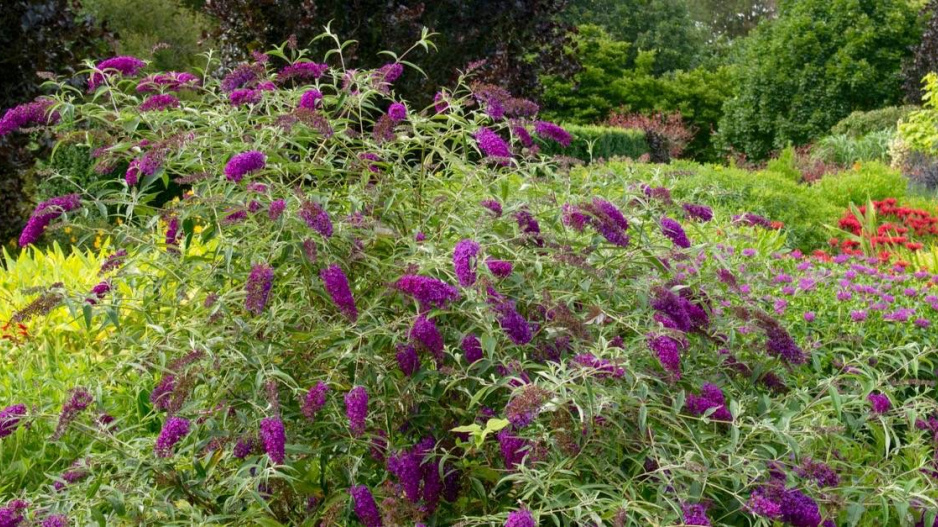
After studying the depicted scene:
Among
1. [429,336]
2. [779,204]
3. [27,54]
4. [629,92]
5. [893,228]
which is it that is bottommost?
[629,92]

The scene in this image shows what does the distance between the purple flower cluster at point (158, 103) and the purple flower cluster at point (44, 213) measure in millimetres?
376

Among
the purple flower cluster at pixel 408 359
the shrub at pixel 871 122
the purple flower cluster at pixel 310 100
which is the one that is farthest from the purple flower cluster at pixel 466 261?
the shrub at pixel 871 122

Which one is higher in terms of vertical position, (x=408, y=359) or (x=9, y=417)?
(x=408, y=359)

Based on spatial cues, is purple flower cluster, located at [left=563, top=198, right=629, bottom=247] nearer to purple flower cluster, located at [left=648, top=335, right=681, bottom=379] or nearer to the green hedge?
purple flower cluster, located at [left=648, top=335, right=681, bottom=379]

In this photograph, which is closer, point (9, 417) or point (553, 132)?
point (9, 417)

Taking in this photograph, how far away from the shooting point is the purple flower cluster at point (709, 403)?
2.60 metres

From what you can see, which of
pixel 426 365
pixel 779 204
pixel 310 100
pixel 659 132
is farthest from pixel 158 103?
pixel 659 132

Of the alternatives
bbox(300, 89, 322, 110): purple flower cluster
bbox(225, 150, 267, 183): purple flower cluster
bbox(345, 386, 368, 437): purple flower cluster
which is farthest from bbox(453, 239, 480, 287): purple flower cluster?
bbox(300, 89, 322, 110): purple flower cluster

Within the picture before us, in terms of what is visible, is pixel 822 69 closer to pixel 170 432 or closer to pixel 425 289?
pixel 425 289

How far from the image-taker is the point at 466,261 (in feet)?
7.66

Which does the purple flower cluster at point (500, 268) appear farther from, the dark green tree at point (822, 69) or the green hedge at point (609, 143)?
the dark green tree at point (822, 69)

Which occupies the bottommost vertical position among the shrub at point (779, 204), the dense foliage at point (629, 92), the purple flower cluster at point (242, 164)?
the dense foliage at point (629, 92)

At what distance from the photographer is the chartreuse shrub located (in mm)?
2393

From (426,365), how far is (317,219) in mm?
543
